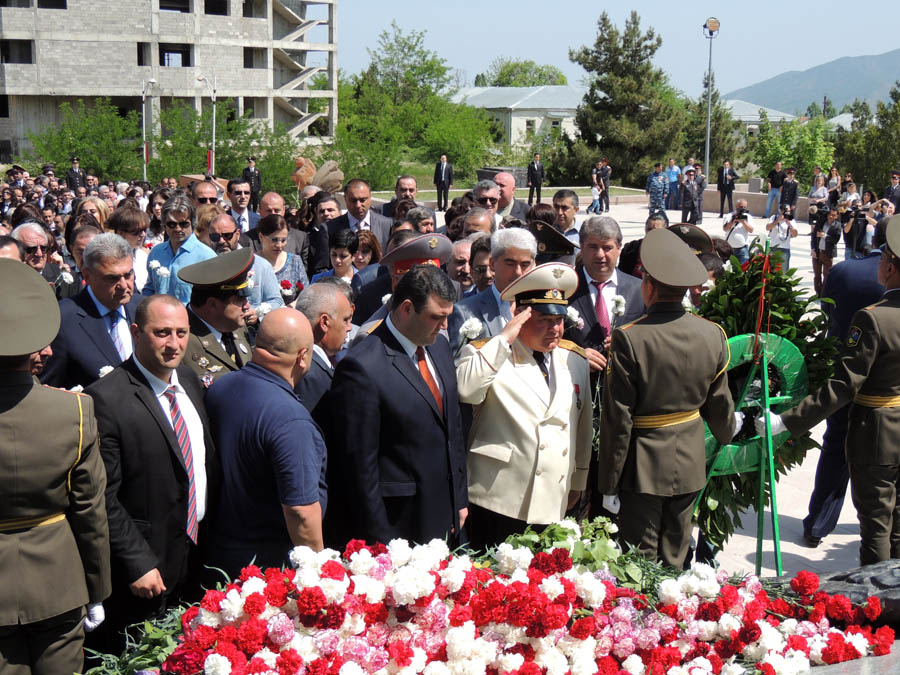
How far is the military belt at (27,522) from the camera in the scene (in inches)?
134

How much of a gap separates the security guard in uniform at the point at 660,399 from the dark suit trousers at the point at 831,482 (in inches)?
76.0

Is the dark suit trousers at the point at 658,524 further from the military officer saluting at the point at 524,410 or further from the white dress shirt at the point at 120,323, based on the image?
the white dress shirt at the point at 120,323

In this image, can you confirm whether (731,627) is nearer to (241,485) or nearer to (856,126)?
(241,485)

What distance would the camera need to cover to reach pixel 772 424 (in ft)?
17.2

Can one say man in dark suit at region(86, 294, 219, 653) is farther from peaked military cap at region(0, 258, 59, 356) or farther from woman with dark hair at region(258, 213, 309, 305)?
woman with dark hair at region(258, 213, 309, 305)

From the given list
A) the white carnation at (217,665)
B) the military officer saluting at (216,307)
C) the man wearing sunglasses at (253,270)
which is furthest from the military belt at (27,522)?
the man wearing sunglasses at (253,270)

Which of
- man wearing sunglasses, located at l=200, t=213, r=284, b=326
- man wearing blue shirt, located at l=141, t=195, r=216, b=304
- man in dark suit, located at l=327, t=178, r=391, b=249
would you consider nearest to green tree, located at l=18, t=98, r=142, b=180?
man in dark suit, located at l=327, t=178, r=391, b=249

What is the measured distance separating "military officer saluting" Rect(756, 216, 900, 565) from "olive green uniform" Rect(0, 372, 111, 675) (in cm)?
350

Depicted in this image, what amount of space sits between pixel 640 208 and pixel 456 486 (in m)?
34.3

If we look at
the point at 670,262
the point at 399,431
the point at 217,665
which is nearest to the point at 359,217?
the point at 670,262

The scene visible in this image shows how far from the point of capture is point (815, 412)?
5.22 m

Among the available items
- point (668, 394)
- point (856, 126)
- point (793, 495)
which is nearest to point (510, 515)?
point (668, 394)

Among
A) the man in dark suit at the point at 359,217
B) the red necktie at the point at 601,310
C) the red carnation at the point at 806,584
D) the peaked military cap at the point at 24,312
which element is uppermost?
the man in dark suit at the point at 359,217

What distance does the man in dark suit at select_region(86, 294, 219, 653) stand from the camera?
12.5ft
